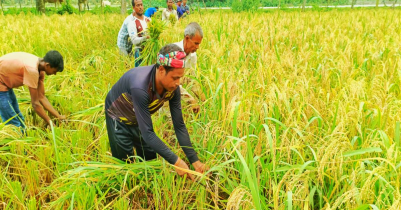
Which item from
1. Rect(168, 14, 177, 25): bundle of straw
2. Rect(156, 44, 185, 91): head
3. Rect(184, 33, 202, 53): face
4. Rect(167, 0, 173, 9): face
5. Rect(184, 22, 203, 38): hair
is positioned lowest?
Rect(156, 44, 185, 91): head

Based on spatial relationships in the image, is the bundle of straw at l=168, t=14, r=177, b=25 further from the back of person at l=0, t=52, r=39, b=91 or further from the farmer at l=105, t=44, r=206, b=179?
the farmer at l=105, t=44, r=206, b=179

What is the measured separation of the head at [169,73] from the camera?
5.22 ft

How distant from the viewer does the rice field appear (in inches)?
54.4

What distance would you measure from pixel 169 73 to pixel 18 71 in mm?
1744

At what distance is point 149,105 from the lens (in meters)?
1.84

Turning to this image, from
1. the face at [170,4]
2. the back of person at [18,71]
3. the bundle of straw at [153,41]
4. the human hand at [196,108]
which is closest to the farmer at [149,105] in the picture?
the human hand at [196,108]

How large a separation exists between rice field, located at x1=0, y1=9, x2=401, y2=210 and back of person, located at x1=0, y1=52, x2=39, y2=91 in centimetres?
44

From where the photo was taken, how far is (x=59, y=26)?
6.79 metres

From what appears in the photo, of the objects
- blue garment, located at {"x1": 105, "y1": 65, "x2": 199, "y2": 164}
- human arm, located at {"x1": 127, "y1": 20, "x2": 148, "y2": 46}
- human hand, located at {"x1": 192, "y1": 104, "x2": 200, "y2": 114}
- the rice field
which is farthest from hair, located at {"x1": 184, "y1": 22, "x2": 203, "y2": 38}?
human arm, located at {"x1": 127, "y1": 20, "x2": 148, "y2": 46}

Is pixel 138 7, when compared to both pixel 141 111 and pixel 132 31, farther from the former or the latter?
pixel 141 111

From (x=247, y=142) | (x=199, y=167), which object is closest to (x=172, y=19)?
(x=199, y=167)

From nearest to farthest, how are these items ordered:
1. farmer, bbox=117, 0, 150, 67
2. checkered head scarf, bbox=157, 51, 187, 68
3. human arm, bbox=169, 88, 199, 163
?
checkered head scarf, bbox=157, 51, 187, 68, human arm, bbox=169, 88, 199, 163, farmer, bbox=117, 0, 150, 67

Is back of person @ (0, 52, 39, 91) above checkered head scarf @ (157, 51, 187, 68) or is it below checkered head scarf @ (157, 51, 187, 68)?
below


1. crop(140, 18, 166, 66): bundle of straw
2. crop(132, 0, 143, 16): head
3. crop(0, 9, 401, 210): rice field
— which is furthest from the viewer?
crop(132, 0, 143, 16): head
